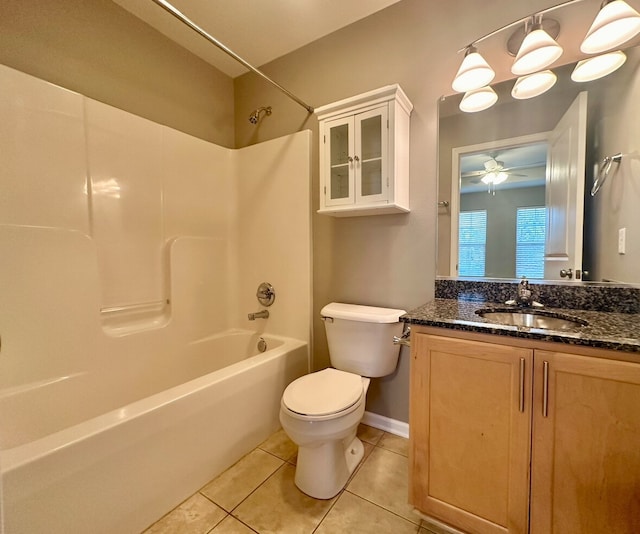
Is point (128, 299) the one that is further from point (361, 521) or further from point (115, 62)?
point (361, 521)

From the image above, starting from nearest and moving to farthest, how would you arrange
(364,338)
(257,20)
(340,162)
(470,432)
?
(470,432), (364,338), (340,162), (257,20)

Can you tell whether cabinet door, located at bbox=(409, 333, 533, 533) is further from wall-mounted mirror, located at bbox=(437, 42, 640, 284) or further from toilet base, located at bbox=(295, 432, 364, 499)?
wall-mounted mirror, located at bbox=(437, 42, 640, 284)

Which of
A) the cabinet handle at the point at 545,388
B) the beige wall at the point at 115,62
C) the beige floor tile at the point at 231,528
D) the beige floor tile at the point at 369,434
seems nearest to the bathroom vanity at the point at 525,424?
the cabinet handle at the point at 545,388

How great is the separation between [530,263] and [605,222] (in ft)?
1.03

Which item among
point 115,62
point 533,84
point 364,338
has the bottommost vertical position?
point 364,338

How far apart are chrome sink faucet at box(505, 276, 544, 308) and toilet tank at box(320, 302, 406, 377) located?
1.79 ft

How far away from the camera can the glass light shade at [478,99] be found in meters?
1.41

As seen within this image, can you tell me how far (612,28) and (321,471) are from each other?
2.16 m

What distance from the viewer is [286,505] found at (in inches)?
48.5

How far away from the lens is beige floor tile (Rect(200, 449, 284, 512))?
127 centimetres

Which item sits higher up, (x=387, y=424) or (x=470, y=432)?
(x=470, y=432)

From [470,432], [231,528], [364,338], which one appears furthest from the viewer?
[364,338]

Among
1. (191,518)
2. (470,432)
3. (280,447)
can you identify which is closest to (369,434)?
(280,447)

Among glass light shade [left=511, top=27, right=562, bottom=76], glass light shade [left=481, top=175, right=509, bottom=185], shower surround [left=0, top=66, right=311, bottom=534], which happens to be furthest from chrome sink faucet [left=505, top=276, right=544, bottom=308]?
shower surround [left=0, top=66, right=311, bottom=534]
